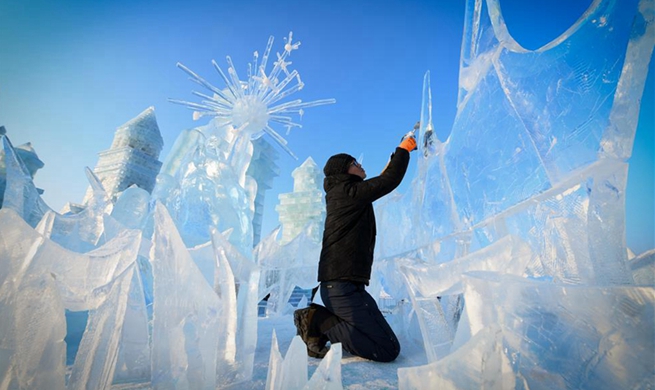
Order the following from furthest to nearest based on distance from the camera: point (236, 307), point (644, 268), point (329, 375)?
point (236, 307) < point (644, 268) < point (329, 375)

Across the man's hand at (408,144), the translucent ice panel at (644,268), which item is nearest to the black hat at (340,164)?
the man's hand at (408,144)

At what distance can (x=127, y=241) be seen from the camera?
1485 mm

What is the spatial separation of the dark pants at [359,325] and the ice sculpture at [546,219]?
30cm

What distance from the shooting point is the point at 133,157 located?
14828mm

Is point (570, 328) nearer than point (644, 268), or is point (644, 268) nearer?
point (570, 328)

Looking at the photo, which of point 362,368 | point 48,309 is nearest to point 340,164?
point 362,368

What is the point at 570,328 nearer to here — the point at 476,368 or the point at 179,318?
the point at 476,368

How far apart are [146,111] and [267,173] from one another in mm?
8491

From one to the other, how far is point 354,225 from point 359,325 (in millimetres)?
597

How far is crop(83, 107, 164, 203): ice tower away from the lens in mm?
14539

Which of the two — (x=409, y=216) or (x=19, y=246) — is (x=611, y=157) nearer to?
(x=19, y=246)

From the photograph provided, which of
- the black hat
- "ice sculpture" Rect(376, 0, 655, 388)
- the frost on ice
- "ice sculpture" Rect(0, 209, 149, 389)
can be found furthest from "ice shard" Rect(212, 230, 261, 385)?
the black hat

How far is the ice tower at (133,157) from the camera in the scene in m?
14.5

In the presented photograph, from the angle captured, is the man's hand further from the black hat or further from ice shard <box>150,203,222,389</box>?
ice shard <box>150,203,222,389</box>
